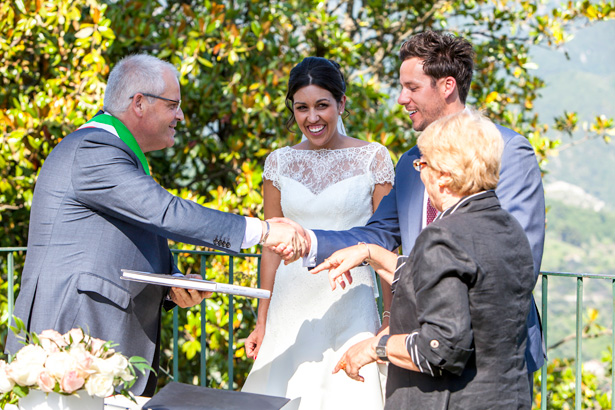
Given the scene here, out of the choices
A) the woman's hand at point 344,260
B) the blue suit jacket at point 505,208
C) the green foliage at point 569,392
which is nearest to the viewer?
the blue suit jacket at point 505,208

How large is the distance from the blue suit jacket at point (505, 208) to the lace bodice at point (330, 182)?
38 centimetres

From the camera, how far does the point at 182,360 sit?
5.95 meters

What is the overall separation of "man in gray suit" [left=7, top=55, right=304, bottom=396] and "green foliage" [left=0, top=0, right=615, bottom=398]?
2.65 metres

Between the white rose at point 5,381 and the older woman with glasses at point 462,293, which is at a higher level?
the older woman with glasses at point 462,293

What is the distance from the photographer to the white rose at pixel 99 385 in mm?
1622

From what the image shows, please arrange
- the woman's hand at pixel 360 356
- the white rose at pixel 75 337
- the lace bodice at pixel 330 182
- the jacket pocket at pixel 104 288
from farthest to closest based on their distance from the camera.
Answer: the lace bodice at pixel 330 182
the jacket pocket at pixel 104 288
the woman's hand at pixel 360 356
the white rose at pixel 75 337

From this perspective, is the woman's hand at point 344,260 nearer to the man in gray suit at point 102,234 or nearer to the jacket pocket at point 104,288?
the man in gray suit at point 102,234

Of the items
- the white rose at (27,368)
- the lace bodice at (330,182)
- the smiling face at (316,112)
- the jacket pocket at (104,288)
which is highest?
the smiling face at (316,112)

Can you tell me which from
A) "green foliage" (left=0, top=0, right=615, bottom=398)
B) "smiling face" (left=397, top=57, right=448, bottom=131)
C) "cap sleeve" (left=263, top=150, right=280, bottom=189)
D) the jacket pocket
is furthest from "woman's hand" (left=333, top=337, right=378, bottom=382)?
"green foliage" (left=0, top=0, right=615, bottom=398)

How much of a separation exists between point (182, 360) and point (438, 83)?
4.20m

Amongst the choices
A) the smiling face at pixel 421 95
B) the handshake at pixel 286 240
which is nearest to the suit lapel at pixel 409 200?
the smiling face at pixel 421 95

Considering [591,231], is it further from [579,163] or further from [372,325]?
[372,325]

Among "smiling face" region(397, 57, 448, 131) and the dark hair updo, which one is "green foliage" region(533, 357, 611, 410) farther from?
"smiling face" region(397, 57, 448, 131)

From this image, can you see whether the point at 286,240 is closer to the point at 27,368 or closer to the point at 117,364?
the point at 117,364
